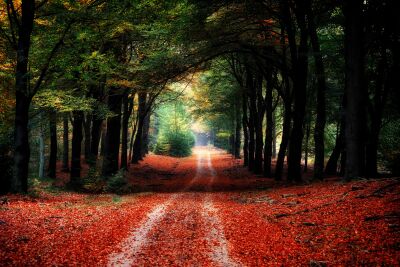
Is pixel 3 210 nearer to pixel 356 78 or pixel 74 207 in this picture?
pixel 74 207

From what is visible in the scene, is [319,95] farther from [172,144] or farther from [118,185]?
[172,144]

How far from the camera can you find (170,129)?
2181 inches

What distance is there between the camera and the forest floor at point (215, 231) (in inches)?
280

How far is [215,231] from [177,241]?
1447 millimetres

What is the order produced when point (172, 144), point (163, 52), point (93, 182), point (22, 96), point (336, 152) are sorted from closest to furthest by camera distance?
point (22, 96) < point (163, 52) < point (93, 182) < point (336, 152) < point (172, 144)

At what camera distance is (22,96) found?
14164 millimetres

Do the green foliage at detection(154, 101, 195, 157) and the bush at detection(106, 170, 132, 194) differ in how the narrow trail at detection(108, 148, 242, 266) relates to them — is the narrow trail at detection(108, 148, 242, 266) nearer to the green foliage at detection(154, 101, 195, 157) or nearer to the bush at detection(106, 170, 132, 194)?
the bush at detection(106, 170, 132, 194)

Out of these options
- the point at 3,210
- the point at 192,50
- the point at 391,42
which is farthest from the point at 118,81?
the point at 391,42

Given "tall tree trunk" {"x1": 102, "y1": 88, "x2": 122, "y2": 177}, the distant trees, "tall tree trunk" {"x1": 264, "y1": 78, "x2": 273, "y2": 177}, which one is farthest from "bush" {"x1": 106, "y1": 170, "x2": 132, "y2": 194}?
"tall tree trunk" {"x1": 264, "y1": 78, "x2": 273, "y2": 177}

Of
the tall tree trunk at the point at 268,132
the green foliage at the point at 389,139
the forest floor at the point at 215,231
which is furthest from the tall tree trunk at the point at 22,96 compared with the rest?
the green foliage at the point at 389,139

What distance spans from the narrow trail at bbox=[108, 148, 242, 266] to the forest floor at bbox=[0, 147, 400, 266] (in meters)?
0.02

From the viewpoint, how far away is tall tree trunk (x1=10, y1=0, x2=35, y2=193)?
44.9 feet

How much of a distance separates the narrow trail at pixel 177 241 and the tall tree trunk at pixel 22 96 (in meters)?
5.75

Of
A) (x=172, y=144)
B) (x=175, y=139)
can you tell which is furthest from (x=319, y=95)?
(x=172, y=144)
